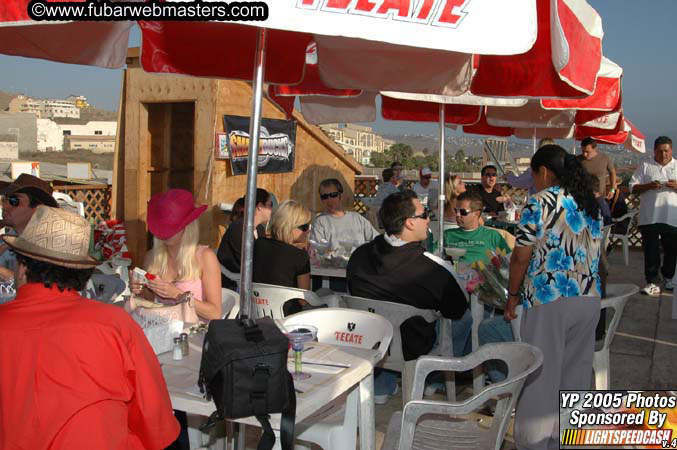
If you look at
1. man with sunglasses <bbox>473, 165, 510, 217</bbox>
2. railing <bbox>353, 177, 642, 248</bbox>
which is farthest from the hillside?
man with sunglasses <bbox>473, 165, 510, 217</bbox>

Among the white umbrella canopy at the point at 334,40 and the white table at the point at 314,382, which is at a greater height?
the white umbrella canopy at the point at 334,40

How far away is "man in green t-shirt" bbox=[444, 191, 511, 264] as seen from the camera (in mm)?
4926

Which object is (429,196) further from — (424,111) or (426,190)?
(424,111)

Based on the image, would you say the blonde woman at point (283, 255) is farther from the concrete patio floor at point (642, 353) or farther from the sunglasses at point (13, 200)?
the sunglasses at point (13, 200)

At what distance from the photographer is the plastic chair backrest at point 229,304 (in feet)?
12.1

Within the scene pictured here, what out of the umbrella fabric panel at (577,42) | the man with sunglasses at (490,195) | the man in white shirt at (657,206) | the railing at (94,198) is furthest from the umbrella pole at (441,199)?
the railing at (94,198)

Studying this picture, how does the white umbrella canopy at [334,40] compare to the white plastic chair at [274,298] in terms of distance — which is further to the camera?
the white plastic chair at [274,298]

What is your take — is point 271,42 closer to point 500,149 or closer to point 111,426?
point 111,426

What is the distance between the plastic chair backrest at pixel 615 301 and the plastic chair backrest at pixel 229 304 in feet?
6.91

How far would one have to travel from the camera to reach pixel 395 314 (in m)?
3.75

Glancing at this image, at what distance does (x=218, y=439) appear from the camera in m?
3.35

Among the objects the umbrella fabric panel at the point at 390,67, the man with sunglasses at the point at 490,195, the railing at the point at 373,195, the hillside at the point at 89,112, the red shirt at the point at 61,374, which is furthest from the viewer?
the hillside at the point at 89,112

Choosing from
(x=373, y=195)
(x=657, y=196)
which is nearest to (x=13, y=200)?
(x=657, y=196)

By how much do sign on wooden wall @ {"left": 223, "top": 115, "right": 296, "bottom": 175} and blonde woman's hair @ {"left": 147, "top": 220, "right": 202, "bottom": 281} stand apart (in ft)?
16.7
